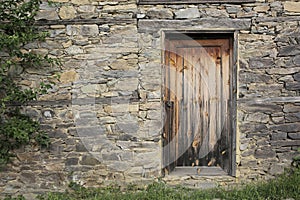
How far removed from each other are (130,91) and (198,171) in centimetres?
145

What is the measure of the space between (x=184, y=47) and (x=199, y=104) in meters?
0.80

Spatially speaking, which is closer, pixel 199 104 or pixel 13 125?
pixel 13 125

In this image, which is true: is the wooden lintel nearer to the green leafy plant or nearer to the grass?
the green leafy plant

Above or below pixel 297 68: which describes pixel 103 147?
below

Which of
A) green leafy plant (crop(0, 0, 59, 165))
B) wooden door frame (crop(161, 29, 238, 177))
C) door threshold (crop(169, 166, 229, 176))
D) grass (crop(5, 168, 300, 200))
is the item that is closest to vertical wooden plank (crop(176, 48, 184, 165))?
door threshold (crop(169, 166, 229, 176))

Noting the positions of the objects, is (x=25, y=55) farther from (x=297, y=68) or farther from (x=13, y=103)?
(x=297, y=68)

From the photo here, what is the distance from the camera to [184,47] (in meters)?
4.97

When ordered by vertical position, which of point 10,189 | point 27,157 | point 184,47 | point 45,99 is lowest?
point 10,189

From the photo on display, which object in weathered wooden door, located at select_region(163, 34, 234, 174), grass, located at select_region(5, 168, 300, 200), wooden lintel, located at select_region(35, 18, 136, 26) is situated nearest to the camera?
grass, located at select_region(5, 168, 300, 200)

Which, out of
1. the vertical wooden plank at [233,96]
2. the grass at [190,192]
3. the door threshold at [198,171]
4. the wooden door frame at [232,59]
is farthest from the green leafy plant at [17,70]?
the vertical wooden plank at [233,96]

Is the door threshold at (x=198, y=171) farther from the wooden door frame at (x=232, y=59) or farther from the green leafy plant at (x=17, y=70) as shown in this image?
the green leafy plant at (x=17, y=70)

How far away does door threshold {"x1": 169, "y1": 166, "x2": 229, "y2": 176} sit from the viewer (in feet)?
16.6

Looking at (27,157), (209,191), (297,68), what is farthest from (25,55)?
(297,68)

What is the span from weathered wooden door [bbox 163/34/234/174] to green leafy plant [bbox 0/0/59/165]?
63.4 inches
